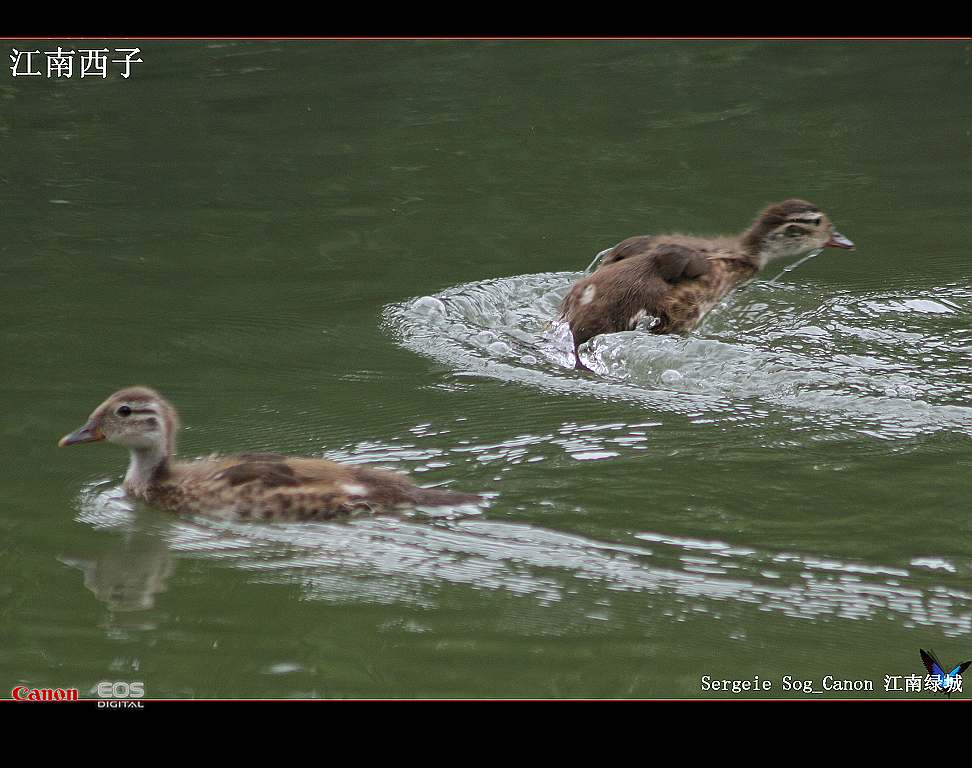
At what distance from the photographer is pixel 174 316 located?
26.5ft

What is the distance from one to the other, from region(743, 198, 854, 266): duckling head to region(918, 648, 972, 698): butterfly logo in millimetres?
4450

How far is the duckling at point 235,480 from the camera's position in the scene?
5.49 metres

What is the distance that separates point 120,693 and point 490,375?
3.09m

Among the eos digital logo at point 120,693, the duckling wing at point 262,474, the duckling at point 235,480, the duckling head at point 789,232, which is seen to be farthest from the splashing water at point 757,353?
the eos digital logo at point 120,693

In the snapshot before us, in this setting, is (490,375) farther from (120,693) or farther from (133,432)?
(120,693)

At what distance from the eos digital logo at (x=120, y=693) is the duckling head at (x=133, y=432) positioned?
1.50 meters

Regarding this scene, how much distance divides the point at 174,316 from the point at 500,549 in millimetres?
3601

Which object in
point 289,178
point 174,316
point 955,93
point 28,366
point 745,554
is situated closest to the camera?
point 745,554

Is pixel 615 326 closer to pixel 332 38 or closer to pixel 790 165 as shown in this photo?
pixel 790 165

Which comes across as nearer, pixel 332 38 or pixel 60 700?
pixel 60 700

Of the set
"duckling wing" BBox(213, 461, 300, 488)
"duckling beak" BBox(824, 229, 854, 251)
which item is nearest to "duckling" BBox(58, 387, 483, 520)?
"duckling wing" BBox(213, 461, 300, 488)

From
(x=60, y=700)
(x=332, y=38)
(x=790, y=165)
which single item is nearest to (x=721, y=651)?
(x=60, y=700)

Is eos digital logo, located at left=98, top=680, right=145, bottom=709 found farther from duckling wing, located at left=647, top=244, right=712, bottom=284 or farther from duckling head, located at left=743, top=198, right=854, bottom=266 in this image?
duckling head, located at left=743, top=198, right=854, bottom=266

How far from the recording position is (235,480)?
560 cm
